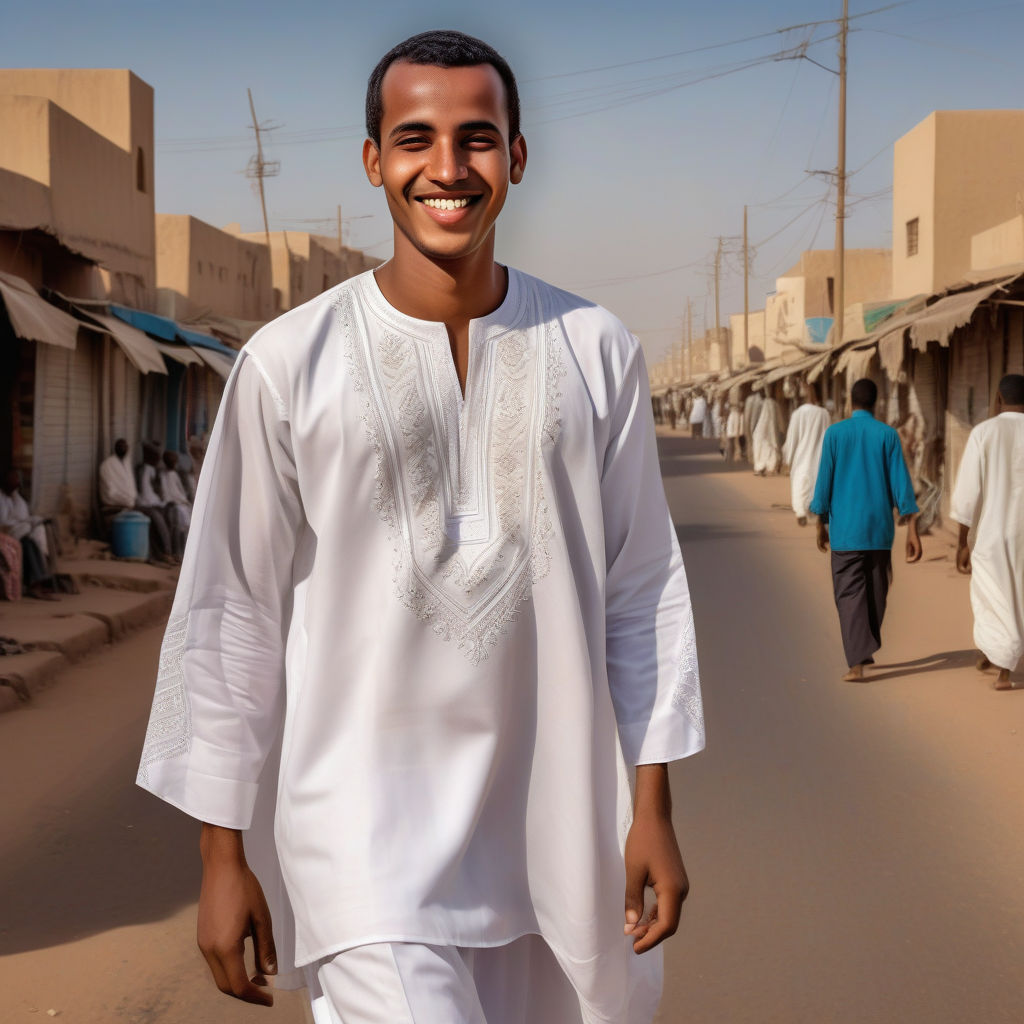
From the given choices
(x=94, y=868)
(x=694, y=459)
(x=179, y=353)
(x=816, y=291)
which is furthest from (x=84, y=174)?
(x=816, y=291)

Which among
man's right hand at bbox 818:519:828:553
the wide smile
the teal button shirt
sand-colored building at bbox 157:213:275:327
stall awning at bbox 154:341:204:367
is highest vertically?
sand-colored building at bbox 157:213:275:327

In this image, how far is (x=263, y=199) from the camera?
1560 inches

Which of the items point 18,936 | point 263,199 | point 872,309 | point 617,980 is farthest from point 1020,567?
point 263,199

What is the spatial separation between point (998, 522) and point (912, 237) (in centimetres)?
1865

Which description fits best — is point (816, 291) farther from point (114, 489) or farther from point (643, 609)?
point (643, 609)

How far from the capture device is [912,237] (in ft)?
81.7

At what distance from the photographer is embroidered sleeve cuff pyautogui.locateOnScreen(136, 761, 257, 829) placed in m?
1.95

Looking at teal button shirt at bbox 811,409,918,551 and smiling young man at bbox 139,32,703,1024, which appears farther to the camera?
teal button shirt at bbox 811,409,918,551

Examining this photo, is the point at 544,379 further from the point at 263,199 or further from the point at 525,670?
the point at 263,199

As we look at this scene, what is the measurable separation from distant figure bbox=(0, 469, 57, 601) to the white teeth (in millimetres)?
9077

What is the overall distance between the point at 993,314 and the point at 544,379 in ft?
34.5

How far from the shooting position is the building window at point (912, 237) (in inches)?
971

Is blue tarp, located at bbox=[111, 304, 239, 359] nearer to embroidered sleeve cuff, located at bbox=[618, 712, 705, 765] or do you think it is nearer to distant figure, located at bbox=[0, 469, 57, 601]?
distant figure, located at bbox=[0, 469, 57, 601]

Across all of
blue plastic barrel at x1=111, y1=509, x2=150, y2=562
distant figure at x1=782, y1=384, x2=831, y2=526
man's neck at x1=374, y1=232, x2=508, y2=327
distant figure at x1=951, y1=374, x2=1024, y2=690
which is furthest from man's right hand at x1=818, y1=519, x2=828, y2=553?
blue plastic barrel at x1=111, y1=509, x2=150, y2=562
